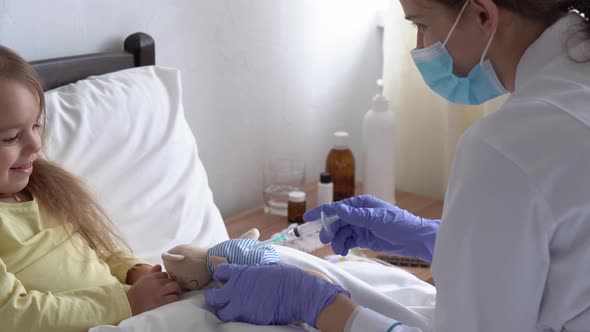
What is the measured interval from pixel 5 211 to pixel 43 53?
0.39 meters

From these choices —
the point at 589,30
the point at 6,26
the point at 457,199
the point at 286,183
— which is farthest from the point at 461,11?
the point at 286,183

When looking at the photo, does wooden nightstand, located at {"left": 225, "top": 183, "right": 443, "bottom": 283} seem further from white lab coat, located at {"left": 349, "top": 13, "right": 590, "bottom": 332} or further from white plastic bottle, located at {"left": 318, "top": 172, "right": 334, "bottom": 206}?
white lab coat, located at {"left": 349, "top": 13, "right": 590, "bottom": 332}

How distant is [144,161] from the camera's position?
51.1 inches

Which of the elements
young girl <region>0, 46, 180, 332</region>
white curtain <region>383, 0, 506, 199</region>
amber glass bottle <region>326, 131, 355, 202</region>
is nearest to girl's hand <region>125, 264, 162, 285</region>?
young girl <region>0, 46, 180, 332</region>

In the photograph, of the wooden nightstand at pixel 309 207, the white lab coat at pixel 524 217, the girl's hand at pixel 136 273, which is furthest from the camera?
the wooden nightstand at pixel 309 207

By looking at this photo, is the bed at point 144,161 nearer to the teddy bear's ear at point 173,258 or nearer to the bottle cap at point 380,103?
the teddy bear's ear at point 173,258

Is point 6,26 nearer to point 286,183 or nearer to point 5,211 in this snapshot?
point 5,211

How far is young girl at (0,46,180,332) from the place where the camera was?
96 cm

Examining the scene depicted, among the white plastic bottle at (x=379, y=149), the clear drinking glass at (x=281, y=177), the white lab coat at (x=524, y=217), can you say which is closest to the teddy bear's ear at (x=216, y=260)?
the white lab coat at (x=524, y=217)

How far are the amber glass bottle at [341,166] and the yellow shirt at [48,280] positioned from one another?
0.82m

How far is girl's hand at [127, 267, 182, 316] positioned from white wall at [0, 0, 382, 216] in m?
0.51

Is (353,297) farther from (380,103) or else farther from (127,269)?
(380,103)

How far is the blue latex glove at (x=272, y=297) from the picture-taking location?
3.29 ft

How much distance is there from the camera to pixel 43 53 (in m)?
1.30
